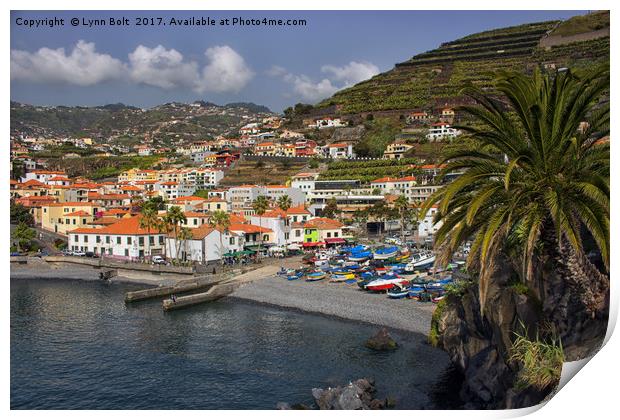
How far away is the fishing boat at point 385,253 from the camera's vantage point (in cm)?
3481

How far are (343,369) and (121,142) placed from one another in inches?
5689

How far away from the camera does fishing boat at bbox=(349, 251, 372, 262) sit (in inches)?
1383

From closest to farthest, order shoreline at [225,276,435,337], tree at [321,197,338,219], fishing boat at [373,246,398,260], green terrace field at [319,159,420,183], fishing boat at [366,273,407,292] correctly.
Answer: shoreline at [225,276,435,337], fishing boat at [366,273,407,292], fishing boat at [373,246,398,260], tree at [321,197,338,219], green terrace field at [319,159,420,183]

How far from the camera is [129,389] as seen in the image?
14180 mm

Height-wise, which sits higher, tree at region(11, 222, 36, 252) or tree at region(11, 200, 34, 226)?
tree at region(11, 200, 34, 226)

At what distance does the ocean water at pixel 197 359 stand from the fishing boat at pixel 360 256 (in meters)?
10.7

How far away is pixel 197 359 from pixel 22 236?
29.8 meters

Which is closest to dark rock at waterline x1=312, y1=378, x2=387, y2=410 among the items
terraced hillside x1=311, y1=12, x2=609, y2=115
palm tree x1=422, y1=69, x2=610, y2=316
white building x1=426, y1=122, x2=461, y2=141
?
palm tree x1=422, y1=69, x2=610, y2=316

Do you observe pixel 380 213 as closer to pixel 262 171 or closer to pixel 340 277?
pixel 340 277

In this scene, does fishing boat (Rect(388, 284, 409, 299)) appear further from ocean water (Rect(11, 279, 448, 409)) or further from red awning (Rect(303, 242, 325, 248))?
red awning (Rect(303, 242, 325, 248))

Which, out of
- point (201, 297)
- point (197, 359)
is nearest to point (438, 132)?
point (201, 297)

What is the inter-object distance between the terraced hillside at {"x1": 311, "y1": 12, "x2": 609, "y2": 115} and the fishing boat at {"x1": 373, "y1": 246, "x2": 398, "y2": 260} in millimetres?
44331

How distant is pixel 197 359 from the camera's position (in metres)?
17.3
